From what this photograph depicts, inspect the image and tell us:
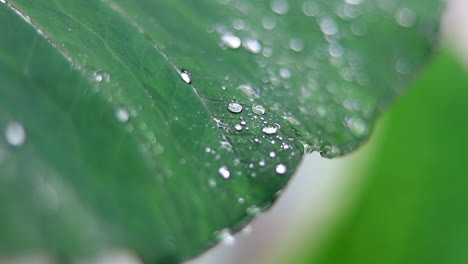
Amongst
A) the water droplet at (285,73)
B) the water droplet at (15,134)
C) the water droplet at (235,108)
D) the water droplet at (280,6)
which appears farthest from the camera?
the water droplet at (280,6)

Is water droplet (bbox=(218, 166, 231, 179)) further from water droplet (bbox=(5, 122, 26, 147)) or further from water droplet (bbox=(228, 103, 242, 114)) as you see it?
water droplet (bbox=(5, 122, 26, 147))

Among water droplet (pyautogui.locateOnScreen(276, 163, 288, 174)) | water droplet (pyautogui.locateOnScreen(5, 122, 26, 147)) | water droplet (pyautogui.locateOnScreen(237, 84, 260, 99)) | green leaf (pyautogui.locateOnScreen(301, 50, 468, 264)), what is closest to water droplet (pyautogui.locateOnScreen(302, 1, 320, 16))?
water droplet (pyautogui.locateOnScreen(237, 84, 260, 99))

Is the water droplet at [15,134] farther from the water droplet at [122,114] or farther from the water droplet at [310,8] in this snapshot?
the water droplet at [310,8]

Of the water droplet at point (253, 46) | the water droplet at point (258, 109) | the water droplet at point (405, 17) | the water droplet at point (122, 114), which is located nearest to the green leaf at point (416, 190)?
the water droplet at point (405, 17)

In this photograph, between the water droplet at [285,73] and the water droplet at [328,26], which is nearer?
the water droplet at [285,73]

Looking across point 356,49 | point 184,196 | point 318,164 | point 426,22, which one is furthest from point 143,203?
point 318,164

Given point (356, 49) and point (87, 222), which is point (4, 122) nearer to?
point (87, 222)

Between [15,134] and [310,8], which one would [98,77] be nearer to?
[15,134]
